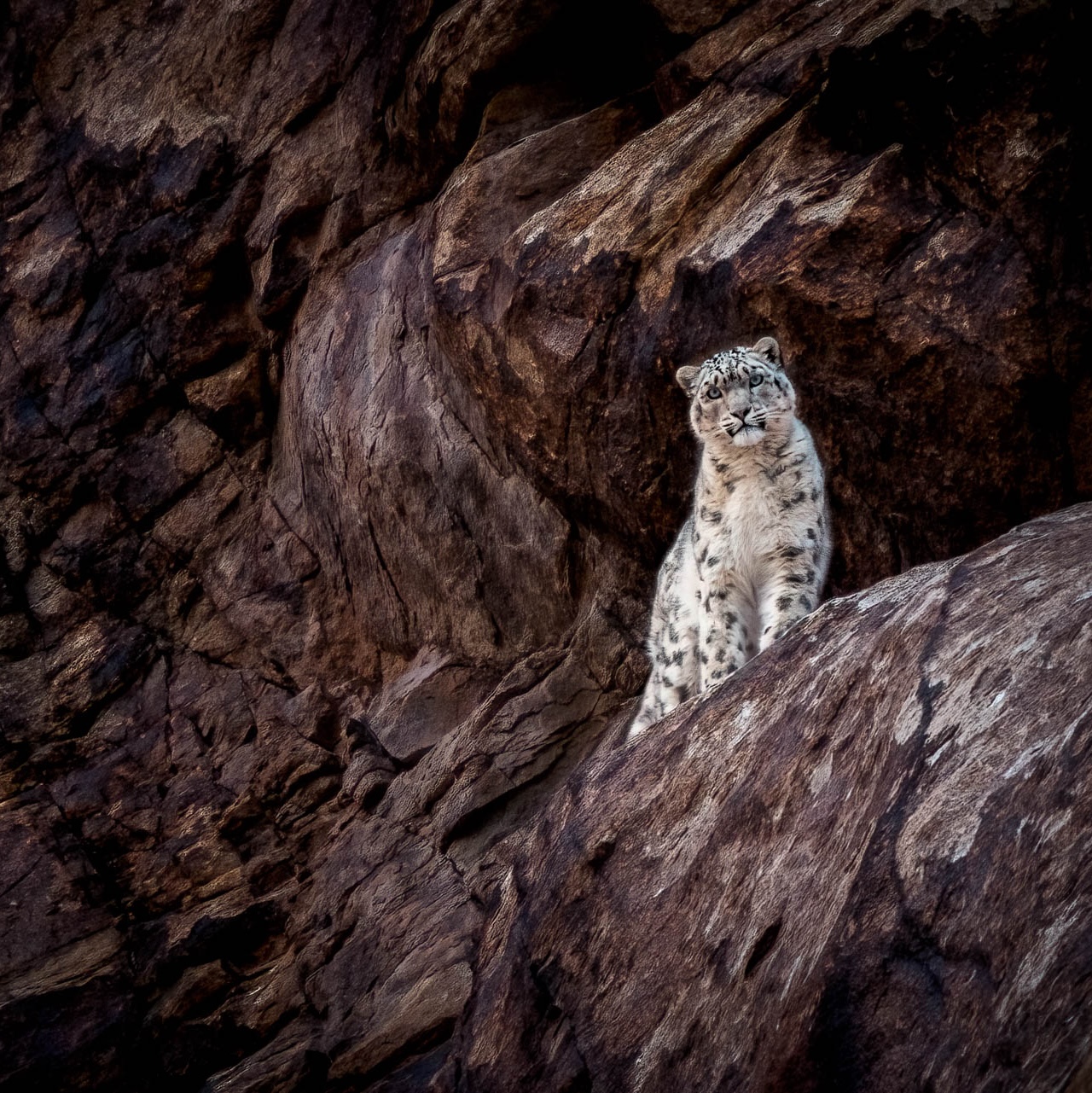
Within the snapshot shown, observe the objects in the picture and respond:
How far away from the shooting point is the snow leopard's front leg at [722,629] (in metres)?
8.08

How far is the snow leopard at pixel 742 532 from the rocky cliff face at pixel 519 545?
3.08 ft

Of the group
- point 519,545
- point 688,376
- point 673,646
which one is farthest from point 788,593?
point 519,545

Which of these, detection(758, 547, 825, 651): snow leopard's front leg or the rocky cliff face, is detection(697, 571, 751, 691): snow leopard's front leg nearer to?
detection(758, 547, 825, 651): snow leopard's front leg

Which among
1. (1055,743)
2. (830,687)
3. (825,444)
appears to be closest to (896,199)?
(825,444)

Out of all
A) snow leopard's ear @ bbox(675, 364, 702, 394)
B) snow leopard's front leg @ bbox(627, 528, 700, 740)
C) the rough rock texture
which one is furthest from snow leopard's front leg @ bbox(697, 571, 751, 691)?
snow leopard's ear @ bbox(675, 364, 702, 394)

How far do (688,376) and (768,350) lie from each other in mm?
657

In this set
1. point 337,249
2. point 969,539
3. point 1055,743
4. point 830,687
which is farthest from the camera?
point 337,249

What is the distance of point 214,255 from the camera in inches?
574

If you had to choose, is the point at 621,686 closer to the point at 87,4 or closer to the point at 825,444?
the point at 825,444

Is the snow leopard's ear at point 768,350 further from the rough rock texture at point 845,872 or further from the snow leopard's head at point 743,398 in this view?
the rough rock texture at point 845,872

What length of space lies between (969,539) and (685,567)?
2.37 m

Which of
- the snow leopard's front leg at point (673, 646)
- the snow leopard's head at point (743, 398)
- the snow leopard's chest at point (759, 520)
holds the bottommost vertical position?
the snow leopard's front leg at point (673, 646)

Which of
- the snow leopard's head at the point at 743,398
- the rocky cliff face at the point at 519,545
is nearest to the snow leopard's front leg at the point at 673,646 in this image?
the rocky cliff face at the point at 519,545

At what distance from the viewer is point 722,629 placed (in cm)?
817
